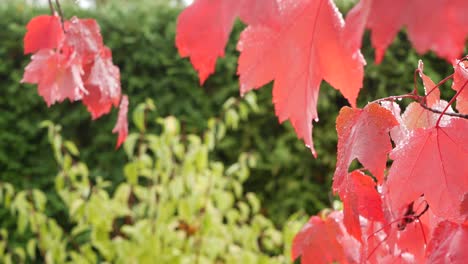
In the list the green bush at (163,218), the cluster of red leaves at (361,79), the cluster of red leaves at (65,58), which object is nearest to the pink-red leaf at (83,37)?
the cluster of red leaves at (65,58)

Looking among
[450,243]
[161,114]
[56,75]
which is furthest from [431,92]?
[161,114]

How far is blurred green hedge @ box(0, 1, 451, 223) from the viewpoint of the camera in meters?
4.24

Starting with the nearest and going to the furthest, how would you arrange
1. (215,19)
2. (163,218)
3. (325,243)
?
(215,19) → (325,243) → (163,218)

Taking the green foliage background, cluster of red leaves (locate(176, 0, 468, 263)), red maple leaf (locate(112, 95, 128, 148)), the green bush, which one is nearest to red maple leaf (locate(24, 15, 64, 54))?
red maple leaf (locate(112, 95, 128, 148))

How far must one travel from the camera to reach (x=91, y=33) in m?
1.34

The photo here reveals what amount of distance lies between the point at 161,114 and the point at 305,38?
3.66 metres

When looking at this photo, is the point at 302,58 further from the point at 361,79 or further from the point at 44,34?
the point at 44,34

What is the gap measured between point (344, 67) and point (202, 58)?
0.25m

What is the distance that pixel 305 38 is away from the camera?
0.73 meters

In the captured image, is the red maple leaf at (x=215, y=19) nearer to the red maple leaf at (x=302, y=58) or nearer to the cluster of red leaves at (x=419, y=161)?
the red maple leaf at (x=302, y=58)

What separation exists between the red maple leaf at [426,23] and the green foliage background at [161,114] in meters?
3.71

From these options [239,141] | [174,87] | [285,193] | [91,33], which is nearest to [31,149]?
[174,87]

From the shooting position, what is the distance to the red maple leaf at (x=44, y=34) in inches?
52.6

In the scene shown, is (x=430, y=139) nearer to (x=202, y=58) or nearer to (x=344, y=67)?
(x=344, y=67)
